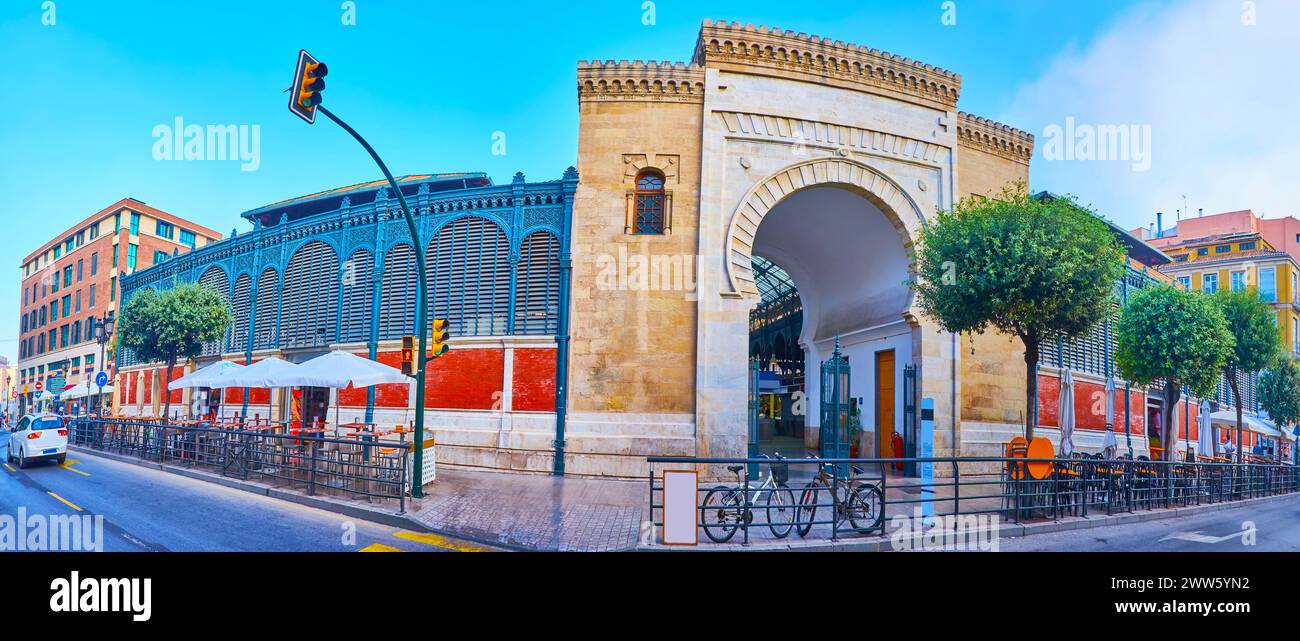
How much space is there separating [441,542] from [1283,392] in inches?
1406

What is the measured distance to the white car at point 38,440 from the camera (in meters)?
15.2

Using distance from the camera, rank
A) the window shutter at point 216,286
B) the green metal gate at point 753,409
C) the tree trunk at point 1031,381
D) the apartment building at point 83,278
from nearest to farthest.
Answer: the tree trunk at point 1031,381
the green metal gate at point 753,409
the window shutter at point 216,286
the apartment building at point 83,278

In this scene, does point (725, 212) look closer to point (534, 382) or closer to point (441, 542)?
Result: point (534, 382)

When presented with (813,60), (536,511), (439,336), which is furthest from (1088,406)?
(439,336)

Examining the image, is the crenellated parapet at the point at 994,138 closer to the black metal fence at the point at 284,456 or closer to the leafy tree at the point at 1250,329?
the leafy tree at the point at 1250,329

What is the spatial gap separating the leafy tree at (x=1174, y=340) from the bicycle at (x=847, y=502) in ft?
43.7

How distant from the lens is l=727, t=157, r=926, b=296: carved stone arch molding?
14445mm

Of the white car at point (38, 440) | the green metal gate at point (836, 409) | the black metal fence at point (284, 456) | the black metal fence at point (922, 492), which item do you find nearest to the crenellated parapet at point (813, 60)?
the green metal gate at point (836, 409)

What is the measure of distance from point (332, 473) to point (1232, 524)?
55.2ft

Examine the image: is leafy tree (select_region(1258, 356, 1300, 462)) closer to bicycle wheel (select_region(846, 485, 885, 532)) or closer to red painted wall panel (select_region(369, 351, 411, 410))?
bicycle wheel (select_region(846, 485, 885, 532))

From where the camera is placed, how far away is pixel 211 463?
1341 cm

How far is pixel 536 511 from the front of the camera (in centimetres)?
986

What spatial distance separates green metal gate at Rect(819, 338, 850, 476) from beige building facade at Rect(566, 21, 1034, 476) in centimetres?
148
